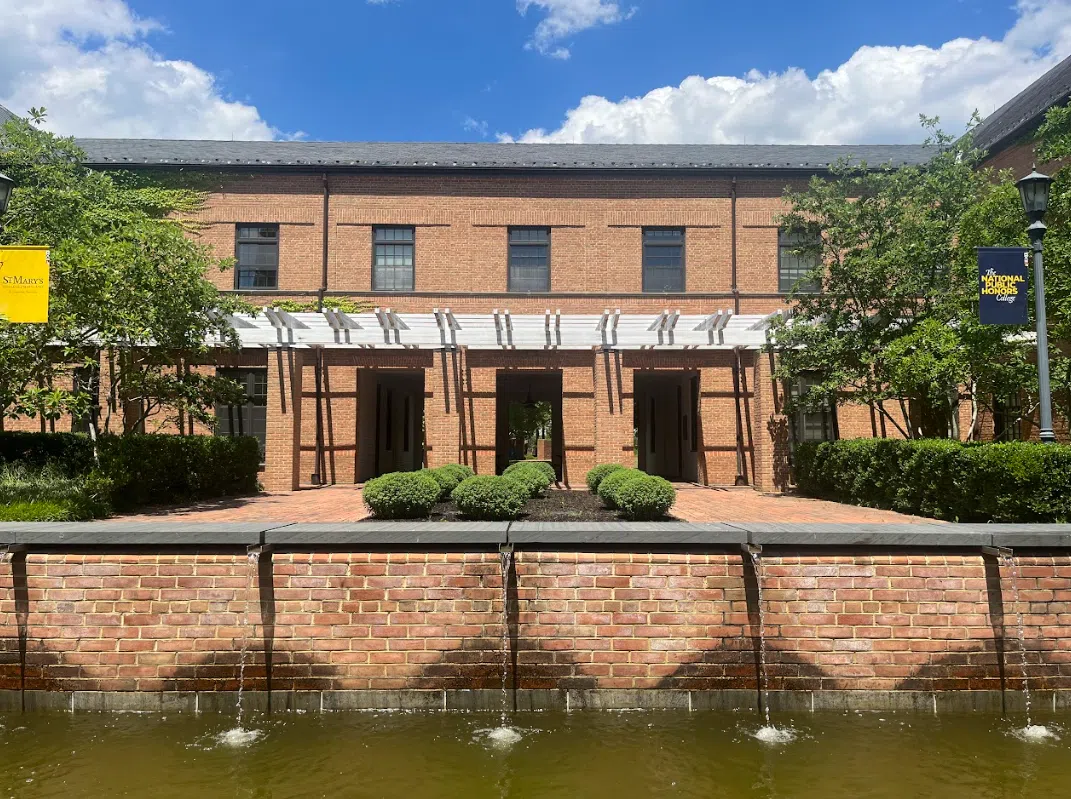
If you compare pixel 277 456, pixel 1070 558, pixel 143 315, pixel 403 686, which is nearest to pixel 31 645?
pixel 403 686

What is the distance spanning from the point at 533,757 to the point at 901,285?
12331 millimetres

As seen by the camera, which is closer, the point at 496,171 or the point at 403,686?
the point at 403,686

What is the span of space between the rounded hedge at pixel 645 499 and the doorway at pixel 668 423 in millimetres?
11219

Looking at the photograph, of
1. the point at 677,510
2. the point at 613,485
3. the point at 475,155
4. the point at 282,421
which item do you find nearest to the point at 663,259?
the point at 475,155

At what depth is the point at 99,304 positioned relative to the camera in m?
10.5

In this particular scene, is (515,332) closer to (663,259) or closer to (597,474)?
(597,474)

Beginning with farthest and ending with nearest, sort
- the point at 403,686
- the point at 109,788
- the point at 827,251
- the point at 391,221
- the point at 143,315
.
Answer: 1. the point at 391,221
2. the point at 827,251
3. the point at 143,315
4. the point at 403,686
5. the point at 109,788

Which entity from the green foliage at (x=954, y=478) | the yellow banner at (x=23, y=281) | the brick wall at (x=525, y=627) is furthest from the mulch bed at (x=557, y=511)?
the yellow banner at (x=23, y=281)

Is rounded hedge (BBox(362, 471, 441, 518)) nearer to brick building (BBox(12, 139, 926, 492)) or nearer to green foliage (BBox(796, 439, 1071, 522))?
green foliage (BBox(796, 439, 1071, 522))

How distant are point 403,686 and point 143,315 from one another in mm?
8661

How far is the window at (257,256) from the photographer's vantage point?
2072cm

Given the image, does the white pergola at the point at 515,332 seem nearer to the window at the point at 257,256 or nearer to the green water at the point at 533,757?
the window at the point at 257,256

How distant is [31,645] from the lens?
5.46 metres

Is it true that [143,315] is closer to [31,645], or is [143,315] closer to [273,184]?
[31,645]
